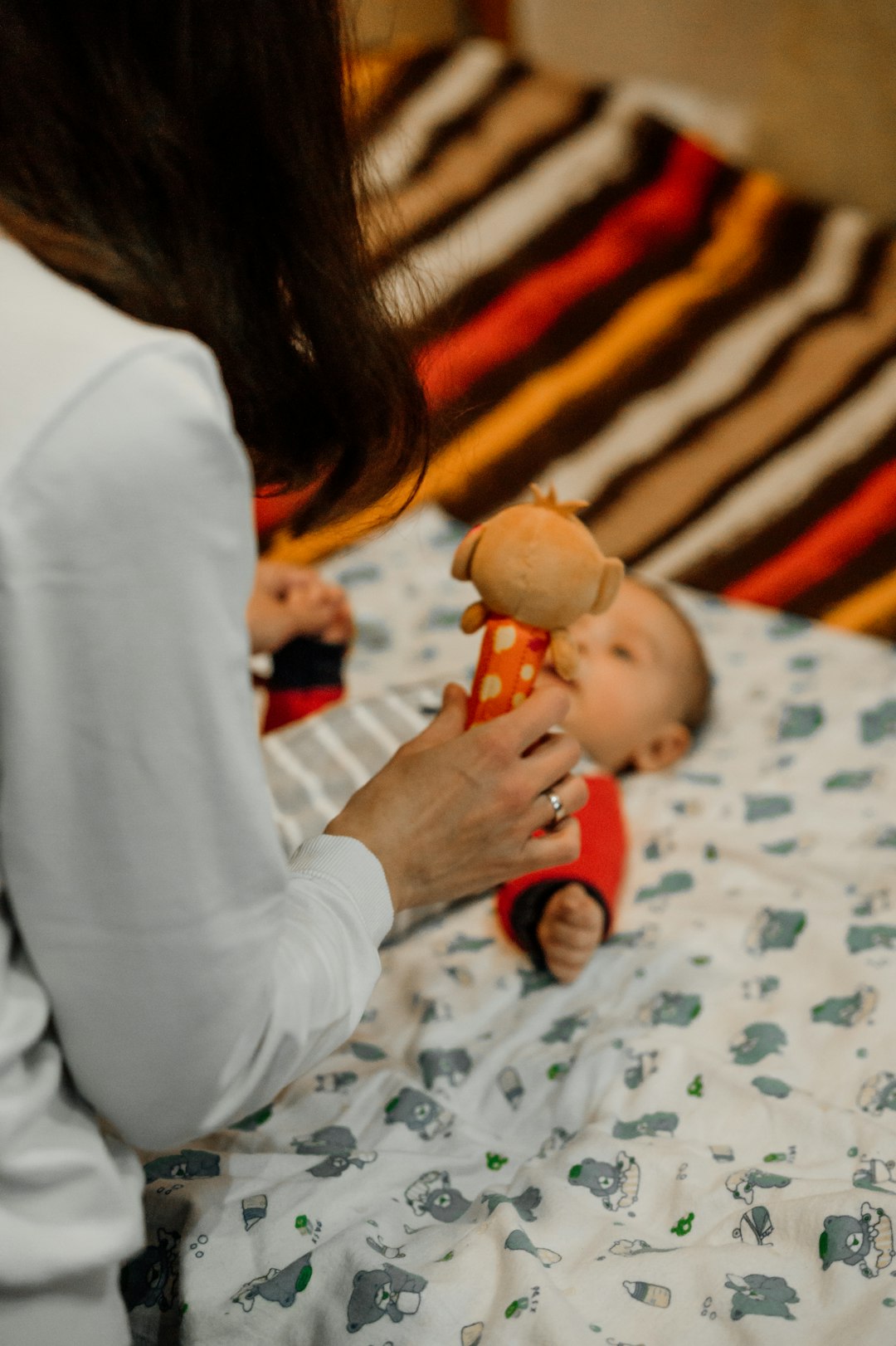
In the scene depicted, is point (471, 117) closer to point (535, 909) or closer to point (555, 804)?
point (535, 909)

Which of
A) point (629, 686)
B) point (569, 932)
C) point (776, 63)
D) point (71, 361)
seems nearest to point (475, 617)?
point (569, 932)

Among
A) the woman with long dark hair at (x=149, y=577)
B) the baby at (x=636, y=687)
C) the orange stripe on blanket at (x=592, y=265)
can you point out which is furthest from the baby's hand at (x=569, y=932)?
the orange stripe on blanket at (x=592, y=265)

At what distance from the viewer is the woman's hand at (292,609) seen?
1283mm

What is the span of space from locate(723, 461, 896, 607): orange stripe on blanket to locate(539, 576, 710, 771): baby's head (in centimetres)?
24

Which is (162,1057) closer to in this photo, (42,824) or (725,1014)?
(42,824)

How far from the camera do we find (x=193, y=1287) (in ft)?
2.48

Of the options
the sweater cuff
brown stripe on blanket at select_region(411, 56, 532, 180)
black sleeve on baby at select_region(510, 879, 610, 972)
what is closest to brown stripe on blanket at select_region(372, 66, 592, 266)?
brown stripe on blanket at select_region(411, 56, 532, 180)

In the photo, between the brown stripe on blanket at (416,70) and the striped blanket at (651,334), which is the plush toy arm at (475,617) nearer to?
the striped blanket at (651,334)

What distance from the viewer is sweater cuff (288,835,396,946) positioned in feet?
2.28

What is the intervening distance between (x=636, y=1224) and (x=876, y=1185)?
17cm

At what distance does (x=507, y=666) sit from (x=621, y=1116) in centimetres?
36

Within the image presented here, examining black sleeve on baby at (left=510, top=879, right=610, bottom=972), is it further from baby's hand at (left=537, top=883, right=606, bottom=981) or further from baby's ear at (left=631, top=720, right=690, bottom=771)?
baby's ear at (left=631, top=720, right=690, bottom=771)

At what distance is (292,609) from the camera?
1.30 meters

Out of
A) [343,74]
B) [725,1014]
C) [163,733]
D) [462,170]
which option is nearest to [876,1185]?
[725,1014]
